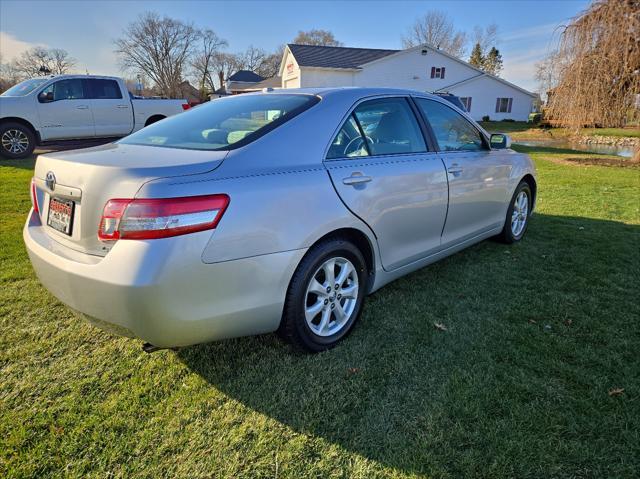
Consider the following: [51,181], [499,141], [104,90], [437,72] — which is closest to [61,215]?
[51,181]

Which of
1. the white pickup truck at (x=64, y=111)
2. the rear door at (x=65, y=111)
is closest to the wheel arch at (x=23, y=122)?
the white pickup truck at (x=64, y=111)

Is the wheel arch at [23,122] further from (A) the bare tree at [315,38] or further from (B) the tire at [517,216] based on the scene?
(A) the bare tree at [315,38]

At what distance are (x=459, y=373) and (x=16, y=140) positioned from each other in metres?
11.4

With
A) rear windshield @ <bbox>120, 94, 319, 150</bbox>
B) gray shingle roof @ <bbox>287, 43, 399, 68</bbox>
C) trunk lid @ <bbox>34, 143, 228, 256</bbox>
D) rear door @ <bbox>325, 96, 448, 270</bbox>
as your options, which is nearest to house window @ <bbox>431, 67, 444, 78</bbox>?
gray shingle roof @ <bbox>287, 43, 399, 68</bbox>

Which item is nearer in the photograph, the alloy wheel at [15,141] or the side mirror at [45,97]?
the alloy wheel at [15,141]

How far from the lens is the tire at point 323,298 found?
2385mm

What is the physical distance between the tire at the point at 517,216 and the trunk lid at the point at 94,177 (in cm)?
355

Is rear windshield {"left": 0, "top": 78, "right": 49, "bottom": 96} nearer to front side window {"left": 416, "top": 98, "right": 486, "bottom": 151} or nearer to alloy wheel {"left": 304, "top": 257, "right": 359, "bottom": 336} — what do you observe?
front side window {"left": 416, "top": 98, "right": 486, "bottom": 151}

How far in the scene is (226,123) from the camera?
2672 mm

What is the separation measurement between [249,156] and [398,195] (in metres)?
1.18

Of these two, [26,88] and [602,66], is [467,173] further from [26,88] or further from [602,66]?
[602,66]

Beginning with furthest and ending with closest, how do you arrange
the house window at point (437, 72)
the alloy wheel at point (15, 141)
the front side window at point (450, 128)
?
1. the house window at point (437, 72)
2. the alloy wheel at point (15, 141)
3. the front side window at point (450, 128)

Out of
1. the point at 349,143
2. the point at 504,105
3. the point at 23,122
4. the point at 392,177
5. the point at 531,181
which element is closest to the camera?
the point at 349,143

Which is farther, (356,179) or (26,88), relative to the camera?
(26,88)
